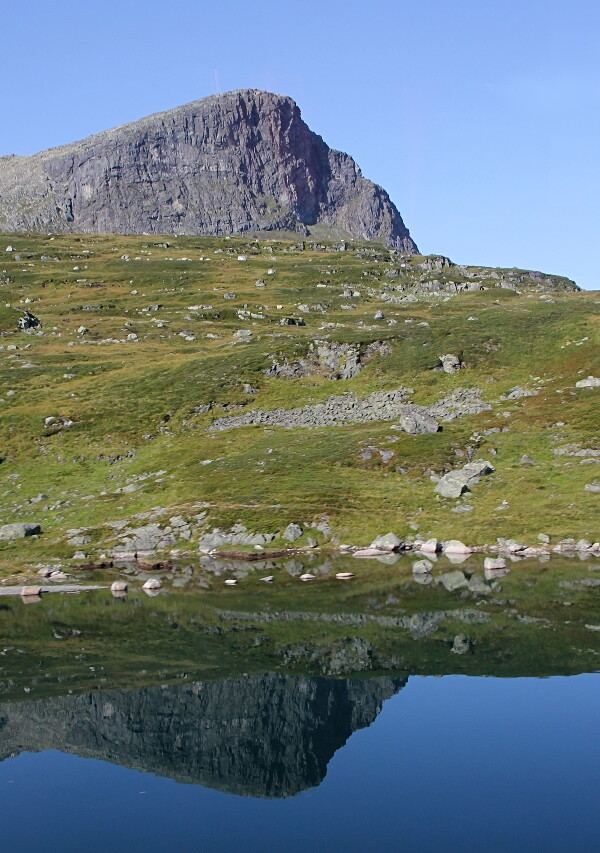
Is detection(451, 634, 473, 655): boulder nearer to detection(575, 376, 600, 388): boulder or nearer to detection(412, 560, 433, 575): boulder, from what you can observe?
detection(412, 560, 433, 575): boulder

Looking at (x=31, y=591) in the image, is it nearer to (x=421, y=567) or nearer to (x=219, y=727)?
(x=421, y=567)

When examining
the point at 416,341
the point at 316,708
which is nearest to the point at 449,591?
the point at 316,708

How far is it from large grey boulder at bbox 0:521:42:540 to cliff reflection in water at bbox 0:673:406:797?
3514cm

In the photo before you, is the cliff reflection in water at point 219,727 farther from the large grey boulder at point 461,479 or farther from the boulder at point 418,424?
the boulder at point 418,424

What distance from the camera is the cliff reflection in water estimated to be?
2702cm

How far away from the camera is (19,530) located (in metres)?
66.8

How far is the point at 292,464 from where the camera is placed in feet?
242

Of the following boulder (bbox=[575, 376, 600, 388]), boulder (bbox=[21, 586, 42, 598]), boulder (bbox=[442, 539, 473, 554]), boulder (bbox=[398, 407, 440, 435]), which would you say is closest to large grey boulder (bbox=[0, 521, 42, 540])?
boulder (bbox=[21, 586, 42, 598])

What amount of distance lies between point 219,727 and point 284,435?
5349 cm

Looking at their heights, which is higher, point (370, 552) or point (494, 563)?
point (494, 563)

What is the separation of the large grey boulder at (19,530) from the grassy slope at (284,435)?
4.01 feet

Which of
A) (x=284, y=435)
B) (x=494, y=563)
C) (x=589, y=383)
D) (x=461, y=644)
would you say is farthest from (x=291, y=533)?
(x=589, y=383)

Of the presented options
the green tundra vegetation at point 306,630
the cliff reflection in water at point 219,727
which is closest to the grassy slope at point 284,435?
the green tundra vegetation at point 306,630

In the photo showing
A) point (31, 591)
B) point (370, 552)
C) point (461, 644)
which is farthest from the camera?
point (370, 552)
